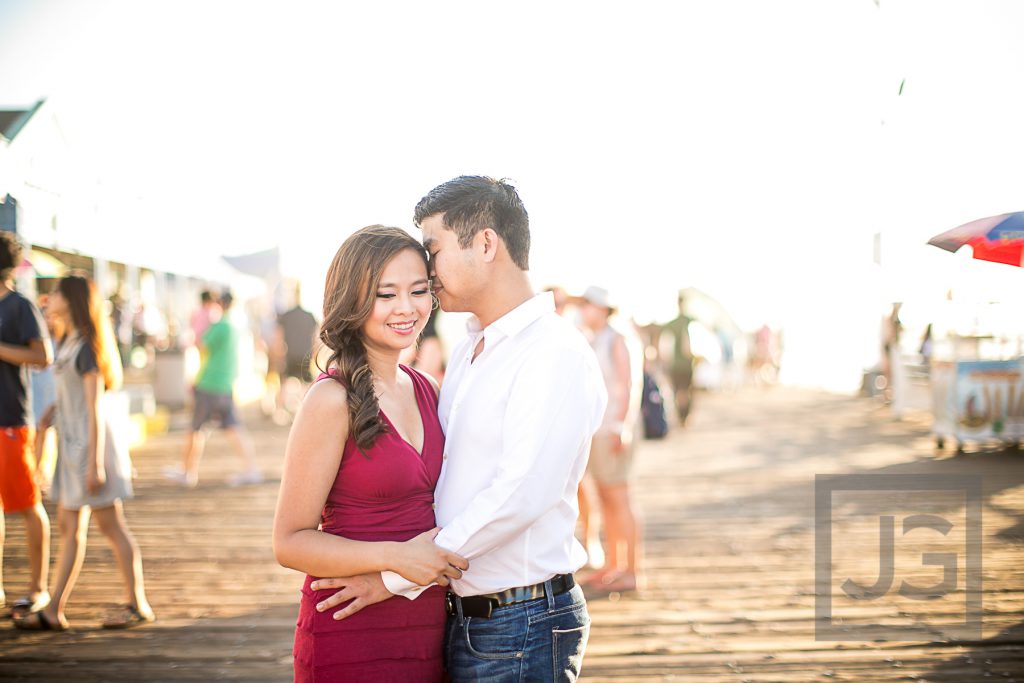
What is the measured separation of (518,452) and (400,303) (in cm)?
50

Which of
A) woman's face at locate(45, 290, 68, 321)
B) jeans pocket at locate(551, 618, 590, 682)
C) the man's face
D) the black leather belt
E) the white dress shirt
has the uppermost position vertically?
woman's face at locate(45, 290, 68, 321)

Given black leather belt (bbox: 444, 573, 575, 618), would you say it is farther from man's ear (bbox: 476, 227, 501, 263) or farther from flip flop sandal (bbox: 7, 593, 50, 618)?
flip flop sandal (bbox: 7, 593, 50, 618)

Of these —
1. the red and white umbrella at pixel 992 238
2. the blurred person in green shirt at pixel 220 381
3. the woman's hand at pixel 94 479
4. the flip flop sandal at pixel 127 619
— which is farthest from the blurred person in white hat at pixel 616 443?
the blurred person in green shirt at pixel 220 381

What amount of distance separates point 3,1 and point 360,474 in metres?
8.07

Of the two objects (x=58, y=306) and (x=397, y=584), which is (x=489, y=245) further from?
(x=58, y=306)

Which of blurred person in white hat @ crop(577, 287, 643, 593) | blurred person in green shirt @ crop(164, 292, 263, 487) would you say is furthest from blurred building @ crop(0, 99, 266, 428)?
blurred person in white hat @ crop(577, 287, 643, 593)

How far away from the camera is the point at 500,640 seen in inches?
78.7

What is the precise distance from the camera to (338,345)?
7.05 feet

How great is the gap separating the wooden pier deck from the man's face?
2411 mm

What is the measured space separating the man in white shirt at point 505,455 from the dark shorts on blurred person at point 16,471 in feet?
11.0

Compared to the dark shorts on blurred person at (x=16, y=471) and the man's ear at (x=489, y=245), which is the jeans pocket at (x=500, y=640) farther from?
the dark shorts on blurred person at (x=16, y=471)

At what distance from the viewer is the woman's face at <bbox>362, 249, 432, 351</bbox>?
6.91 ft

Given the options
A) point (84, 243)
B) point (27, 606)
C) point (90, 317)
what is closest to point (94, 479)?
point (90, 317)

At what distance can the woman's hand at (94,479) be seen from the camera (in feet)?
14.2
